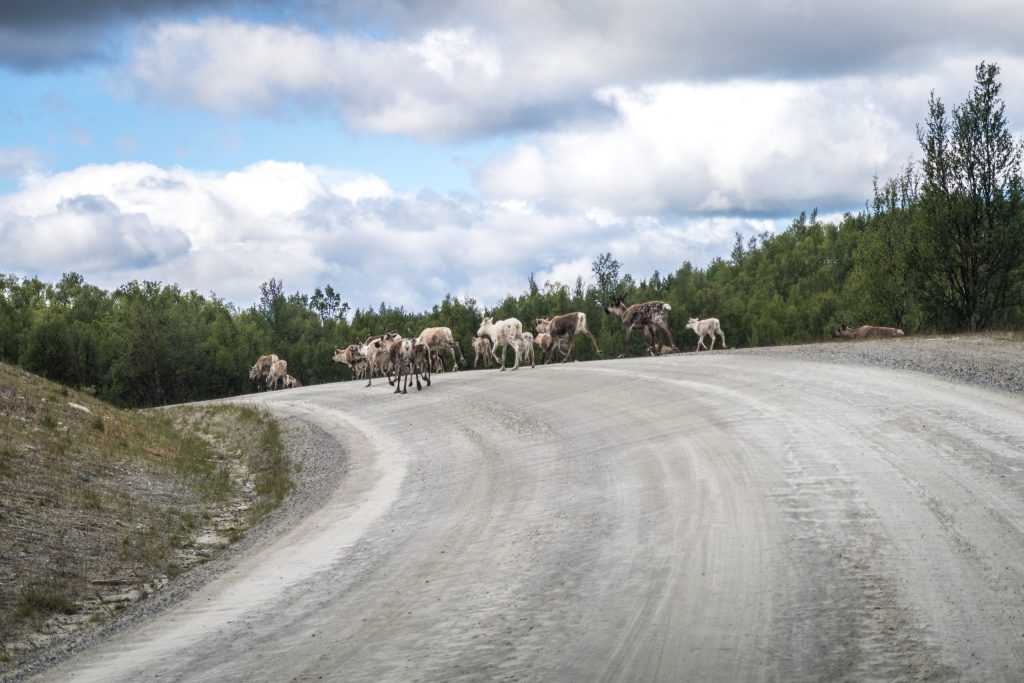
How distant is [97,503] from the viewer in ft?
48.7

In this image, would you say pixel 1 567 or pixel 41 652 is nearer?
pixel 41 652

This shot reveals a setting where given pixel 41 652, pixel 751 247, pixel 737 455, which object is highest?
pixel 751 247

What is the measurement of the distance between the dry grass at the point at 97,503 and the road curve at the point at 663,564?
134 cm

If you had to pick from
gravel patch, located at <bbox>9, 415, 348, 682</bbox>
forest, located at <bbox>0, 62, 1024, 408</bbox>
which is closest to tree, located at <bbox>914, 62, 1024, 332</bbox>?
forest, located at <bbox>0, 62, 1024, 408</bbox>

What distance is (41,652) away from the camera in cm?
897

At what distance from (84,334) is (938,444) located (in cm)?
9543

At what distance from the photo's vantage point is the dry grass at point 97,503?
1059 cm

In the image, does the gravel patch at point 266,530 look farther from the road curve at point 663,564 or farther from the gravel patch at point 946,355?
the gravel patch at point 946,355

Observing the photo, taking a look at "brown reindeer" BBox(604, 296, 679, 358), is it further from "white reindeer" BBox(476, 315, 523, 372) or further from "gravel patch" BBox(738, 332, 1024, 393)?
"gravel patch" BBox(738, 332, 1024, 393)

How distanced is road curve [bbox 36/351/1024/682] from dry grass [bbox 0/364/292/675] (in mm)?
1340

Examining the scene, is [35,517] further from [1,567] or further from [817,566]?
[817,566]

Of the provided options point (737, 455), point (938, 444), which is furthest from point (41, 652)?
point (938, 444)

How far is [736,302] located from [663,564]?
9869 cm

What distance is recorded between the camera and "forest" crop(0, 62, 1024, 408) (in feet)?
115
